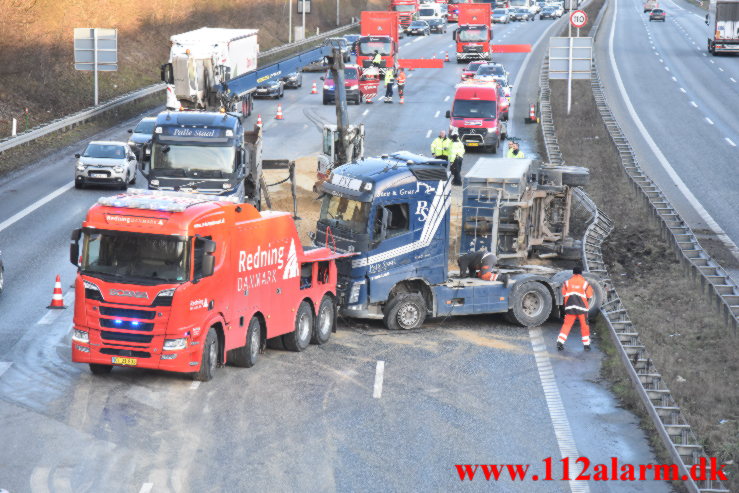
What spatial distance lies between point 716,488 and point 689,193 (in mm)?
27338

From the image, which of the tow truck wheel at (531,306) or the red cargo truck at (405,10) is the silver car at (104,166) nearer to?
the tow truck wheel at (531,306)

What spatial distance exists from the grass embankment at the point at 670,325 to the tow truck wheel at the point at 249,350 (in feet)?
20.1

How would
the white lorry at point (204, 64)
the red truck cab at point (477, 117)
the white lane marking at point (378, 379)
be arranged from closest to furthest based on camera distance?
the white lane marking at point (378, 379) → the white lorry at point (204, 64) → the red truck cab at point (477, 117)

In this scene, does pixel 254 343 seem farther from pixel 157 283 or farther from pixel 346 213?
pixel 346 213

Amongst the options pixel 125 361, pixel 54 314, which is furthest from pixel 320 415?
pixel 54 314

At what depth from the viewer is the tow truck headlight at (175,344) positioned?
1881 centimetres

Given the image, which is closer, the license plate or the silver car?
the license plate

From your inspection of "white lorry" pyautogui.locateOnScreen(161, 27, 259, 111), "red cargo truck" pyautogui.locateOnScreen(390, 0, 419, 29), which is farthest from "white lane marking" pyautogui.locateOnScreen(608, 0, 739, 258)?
"red cargo truck" pyautogui.locateOnScreen(390, 0, 419, 29)

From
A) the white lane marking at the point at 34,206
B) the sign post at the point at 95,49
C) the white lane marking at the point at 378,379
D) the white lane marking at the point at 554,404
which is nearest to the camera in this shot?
the white lane marking at the point at 554,404

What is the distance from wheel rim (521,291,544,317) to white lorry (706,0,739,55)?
189 ft

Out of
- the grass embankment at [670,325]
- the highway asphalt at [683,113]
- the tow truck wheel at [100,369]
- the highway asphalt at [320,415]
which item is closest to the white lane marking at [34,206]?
the highway asphalt at [320,415]

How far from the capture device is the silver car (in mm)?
38750

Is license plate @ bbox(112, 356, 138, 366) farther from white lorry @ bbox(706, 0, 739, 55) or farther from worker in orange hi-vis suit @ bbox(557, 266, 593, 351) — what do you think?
white lorry @ bbox(706, 0, 739, 55)

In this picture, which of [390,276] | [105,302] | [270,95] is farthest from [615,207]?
[270,95]
